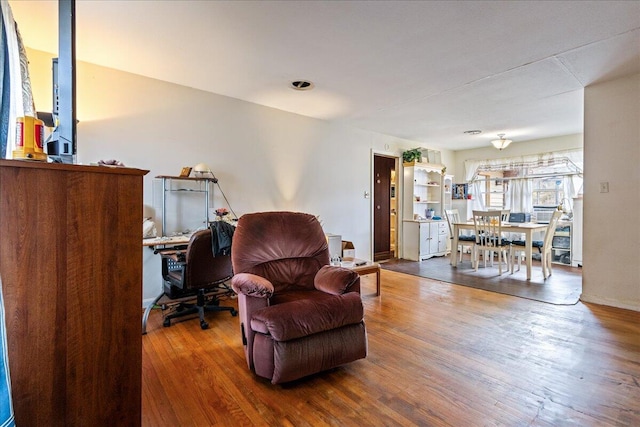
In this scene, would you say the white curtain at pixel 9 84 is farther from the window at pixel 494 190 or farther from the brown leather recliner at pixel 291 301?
the window at pixel 494 190

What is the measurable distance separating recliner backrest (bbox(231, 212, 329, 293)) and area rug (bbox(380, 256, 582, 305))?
102 inches

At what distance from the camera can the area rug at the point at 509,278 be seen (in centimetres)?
361

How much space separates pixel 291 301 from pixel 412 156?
4809 mm

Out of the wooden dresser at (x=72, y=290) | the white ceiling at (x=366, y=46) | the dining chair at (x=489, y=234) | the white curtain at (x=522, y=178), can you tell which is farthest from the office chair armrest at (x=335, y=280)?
the white curtain at (x=522, y=178)

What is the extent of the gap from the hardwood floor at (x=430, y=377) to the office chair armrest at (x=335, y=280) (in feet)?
1.71

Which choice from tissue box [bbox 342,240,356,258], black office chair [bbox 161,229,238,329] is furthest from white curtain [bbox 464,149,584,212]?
black office chair [bbox 161,229,238,329]

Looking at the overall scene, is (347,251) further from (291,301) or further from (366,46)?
(366,46)

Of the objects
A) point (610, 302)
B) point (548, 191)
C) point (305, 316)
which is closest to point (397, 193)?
point (548, 191)

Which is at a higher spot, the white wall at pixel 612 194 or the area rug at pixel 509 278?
the white wall at pixel 612 194

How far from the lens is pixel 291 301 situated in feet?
6.55

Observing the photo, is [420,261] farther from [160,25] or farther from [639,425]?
[160,25]

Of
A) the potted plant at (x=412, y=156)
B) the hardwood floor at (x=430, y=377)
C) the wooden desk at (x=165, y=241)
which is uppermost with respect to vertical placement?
the potted plant at (x=412, y=156)

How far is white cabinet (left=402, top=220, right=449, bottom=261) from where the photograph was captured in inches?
229

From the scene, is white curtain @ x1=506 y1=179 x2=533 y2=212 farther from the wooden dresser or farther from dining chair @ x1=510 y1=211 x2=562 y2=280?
the wooden dresser
